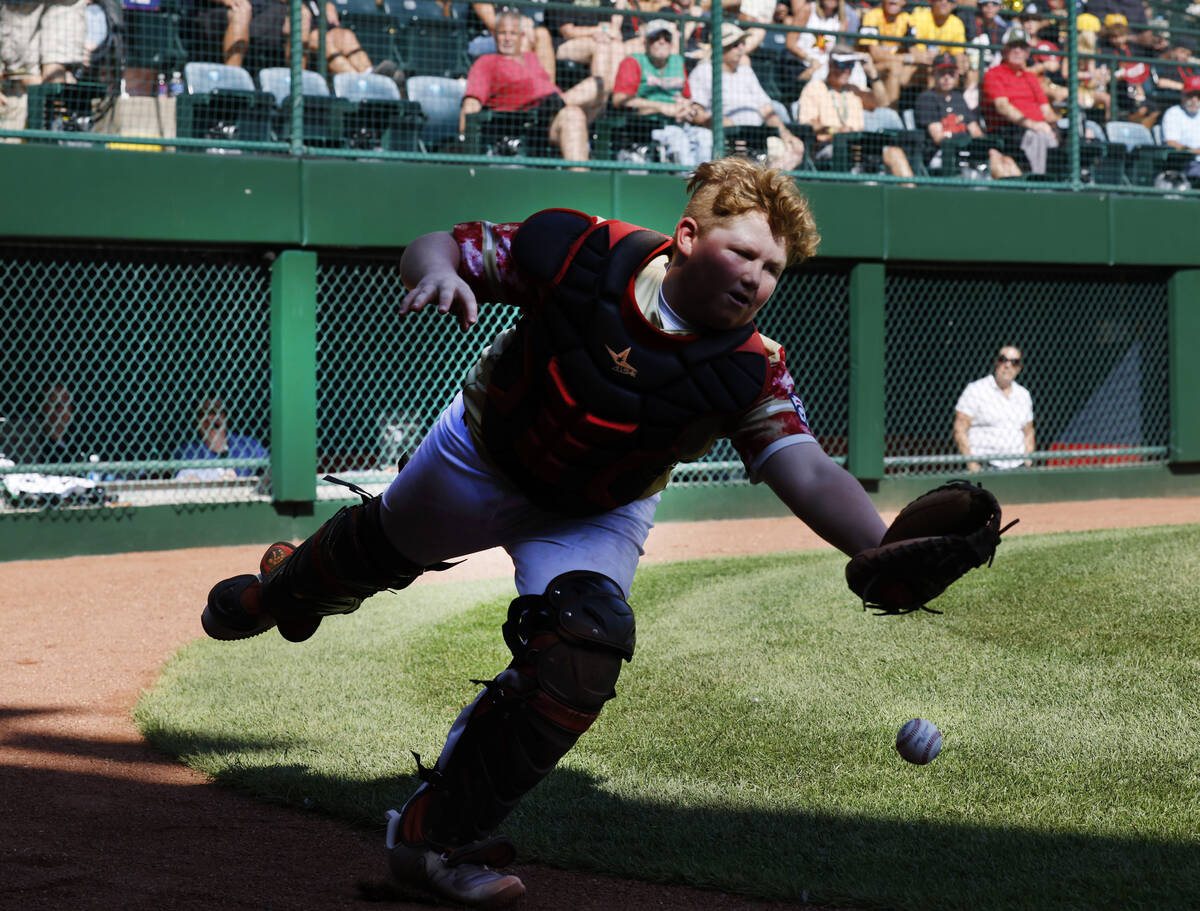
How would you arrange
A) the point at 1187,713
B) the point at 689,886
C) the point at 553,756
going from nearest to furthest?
the point at 553,756, the point at 689,886, the point at 1187,713

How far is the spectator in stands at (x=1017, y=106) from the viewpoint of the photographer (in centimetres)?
1259

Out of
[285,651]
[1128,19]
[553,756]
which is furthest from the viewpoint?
[1128,19]

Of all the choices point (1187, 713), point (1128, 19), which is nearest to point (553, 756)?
point (1187, 713)

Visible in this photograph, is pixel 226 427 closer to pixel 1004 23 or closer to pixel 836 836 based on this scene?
pixel 836 836

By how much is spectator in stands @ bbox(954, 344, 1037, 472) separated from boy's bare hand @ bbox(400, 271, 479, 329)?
9.83m

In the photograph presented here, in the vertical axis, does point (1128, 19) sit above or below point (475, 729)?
above

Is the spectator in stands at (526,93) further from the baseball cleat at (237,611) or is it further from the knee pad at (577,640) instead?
the knee pad at (577,640)

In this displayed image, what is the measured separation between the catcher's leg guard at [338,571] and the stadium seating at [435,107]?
736 cm

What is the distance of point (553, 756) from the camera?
3.05 metres

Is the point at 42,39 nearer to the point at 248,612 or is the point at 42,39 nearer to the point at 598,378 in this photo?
the point at 248,612

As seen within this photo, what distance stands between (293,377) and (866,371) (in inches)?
202

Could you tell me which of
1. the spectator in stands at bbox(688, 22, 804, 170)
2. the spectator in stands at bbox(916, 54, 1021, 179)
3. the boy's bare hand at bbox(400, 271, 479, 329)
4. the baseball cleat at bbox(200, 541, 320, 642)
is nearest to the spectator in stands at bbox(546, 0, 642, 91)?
the spectator in stands at bbox(688, 22, 804, 170)

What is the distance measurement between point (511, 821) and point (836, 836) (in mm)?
969

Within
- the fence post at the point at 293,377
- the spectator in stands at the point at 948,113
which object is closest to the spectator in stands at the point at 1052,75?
the spectator in stands at the point at 948,113
